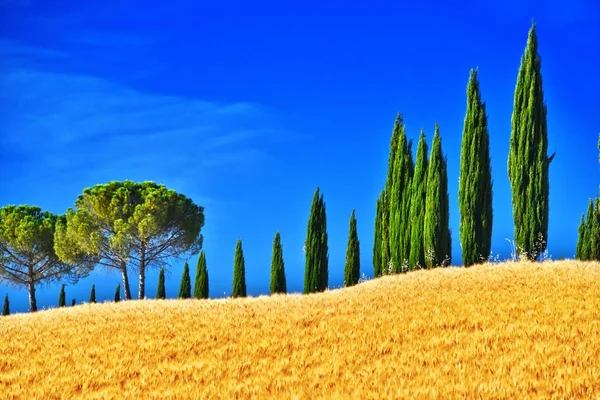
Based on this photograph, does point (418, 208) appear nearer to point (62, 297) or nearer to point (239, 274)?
point (239, 274)

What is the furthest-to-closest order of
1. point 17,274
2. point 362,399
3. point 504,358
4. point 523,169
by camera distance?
1. point 17,274
2. point 523,169
3. point 504,358
4. point 362,399

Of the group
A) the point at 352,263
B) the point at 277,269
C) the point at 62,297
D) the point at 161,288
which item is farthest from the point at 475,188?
the point at 62,297

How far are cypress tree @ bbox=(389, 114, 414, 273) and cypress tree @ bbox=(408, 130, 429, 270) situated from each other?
20.7 inches

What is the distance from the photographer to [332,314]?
14398mm

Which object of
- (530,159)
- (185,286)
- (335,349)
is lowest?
(335,349)

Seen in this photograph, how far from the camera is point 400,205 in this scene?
31.8m

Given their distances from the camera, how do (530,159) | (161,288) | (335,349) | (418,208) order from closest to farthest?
(335,349)
(530,159)
(418,208)
(161,288)

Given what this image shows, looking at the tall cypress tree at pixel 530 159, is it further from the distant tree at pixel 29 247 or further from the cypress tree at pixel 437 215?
the distant tree at pixel 29 247

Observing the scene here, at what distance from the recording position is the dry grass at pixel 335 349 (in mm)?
7637

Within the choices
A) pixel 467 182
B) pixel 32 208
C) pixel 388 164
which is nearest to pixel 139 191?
pixel 32 208

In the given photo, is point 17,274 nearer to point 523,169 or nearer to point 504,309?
point 523,169

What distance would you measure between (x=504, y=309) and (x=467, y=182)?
14775 millimetres

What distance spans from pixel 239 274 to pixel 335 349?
88.6ft

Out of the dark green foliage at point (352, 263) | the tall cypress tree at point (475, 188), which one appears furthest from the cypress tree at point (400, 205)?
the tall cypress tree at point (475, 188)
